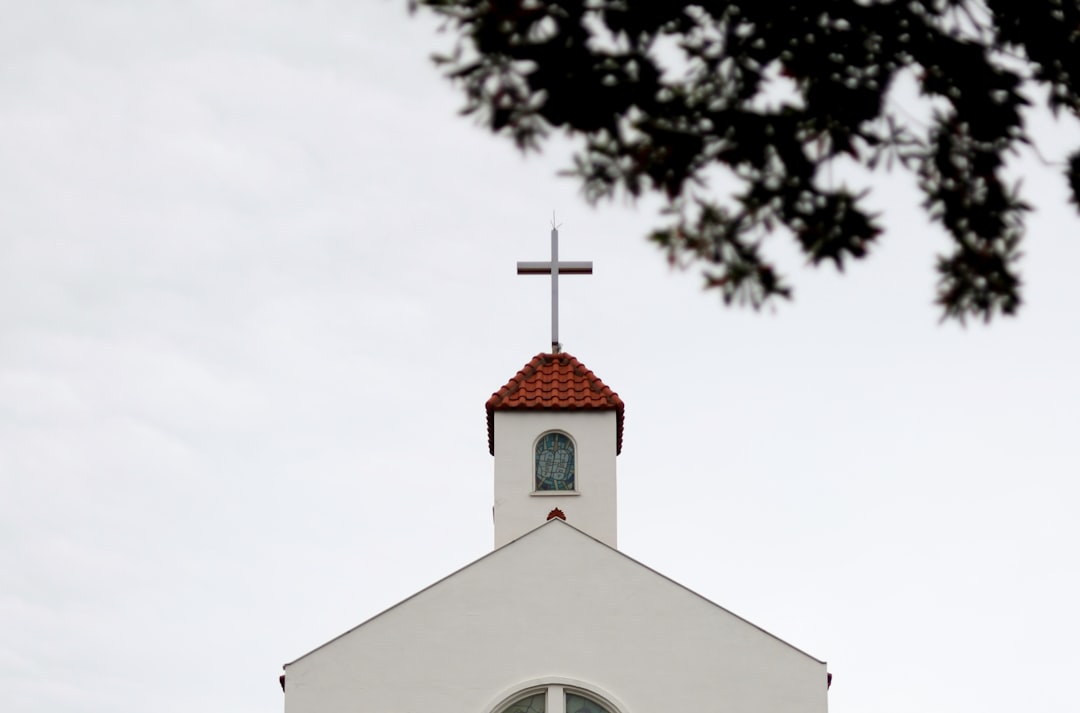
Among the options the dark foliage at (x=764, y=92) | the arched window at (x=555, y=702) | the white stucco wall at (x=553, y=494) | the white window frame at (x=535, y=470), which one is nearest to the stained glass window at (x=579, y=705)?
the arched window at (x=555, y=702)

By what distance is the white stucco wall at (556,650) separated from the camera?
18.6 metres

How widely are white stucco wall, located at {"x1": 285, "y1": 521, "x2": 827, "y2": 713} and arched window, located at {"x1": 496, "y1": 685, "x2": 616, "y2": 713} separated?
0.43 ft

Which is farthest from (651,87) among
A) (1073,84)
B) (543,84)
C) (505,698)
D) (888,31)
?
(505,698)

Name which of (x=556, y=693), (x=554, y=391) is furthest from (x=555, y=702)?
(x=554, y=391)

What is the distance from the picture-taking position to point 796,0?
7.60m

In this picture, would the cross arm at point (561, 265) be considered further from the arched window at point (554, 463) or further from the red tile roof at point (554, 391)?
the arched window at point (554, 463)

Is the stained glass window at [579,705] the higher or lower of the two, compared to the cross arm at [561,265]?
lower

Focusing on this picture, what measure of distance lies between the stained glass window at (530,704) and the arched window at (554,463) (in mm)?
4961

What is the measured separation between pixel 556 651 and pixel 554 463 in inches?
196

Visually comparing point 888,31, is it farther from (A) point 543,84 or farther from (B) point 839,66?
(A) point 543,84

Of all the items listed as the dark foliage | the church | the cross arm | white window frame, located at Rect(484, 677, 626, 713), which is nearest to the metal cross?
the cross arm

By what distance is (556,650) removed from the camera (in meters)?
18.9

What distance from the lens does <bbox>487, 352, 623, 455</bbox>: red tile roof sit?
23516 millimetres

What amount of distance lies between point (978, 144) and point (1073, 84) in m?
0.51
